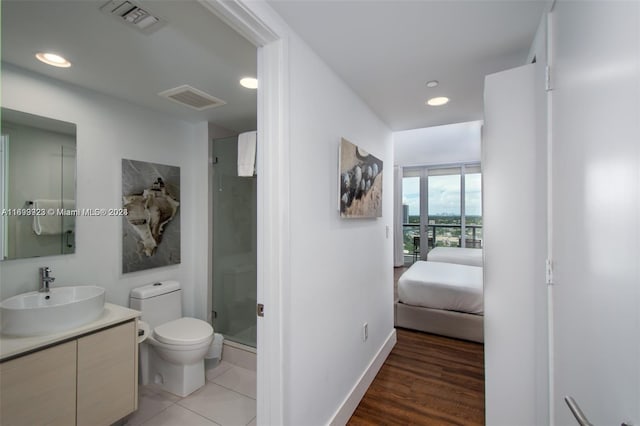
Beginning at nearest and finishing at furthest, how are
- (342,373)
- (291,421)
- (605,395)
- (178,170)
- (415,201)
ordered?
1. (605,395)
2. (291,421)
3. (342,373)
4. (178,170)
5. (415,201)

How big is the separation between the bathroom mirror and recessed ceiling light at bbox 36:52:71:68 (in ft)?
1.22

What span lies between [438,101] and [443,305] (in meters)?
2.22

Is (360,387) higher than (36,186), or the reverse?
(36,186)

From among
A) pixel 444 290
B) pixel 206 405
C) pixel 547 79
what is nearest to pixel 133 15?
pixel 547 79

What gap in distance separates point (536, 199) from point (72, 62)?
2685 millimetres

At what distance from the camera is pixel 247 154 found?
186 centimetres

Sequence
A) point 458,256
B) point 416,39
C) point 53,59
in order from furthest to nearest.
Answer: point 458,256 → point 53,59 → point 416,39

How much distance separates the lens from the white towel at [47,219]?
6.01 ft

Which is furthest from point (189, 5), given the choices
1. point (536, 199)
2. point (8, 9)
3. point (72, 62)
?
point (536, 199)

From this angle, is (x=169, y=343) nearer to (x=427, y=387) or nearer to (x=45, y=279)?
(x=45, y=279)

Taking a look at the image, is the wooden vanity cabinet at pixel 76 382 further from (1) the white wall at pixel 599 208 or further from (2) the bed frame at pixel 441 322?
(2) the bed frame at pixel 441 322

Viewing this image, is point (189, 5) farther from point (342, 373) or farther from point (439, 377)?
point (439, 377)

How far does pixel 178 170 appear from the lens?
8.98ft

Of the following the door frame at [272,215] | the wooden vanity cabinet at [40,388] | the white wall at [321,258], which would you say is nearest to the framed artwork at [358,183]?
the white wall at [321,258]
